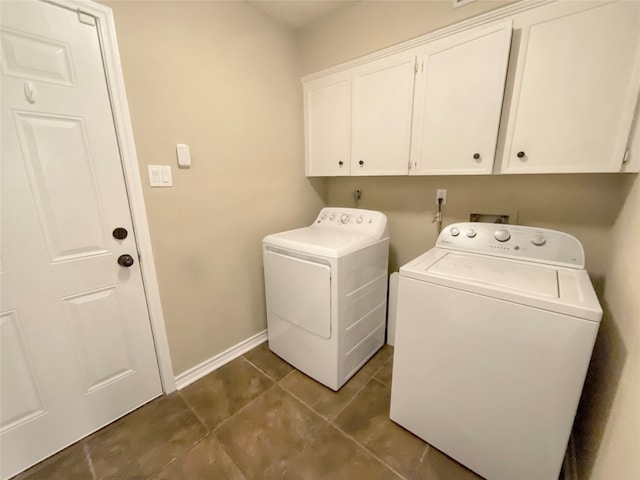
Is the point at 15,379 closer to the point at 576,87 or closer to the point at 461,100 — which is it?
the point at 461,100

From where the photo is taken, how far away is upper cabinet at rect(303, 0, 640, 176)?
1.08 m

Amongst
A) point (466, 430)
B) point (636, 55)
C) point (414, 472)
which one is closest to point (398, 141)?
point (636, 55)

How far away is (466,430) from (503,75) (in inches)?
66.4

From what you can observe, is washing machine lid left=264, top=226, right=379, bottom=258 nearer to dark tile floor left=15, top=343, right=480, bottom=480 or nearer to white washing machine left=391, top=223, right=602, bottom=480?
white washing machine left=391, top=223, right=602, bottom=480

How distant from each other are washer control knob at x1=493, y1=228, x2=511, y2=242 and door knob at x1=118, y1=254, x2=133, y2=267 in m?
1.95

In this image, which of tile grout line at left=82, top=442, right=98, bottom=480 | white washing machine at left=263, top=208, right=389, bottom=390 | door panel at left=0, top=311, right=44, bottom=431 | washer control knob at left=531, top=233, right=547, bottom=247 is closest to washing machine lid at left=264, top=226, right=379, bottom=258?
white washing machine at left=263, top=208, right=389, bottom=390

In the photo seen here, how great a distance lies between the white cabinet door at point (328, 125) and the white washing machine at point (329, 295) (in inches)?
17.5

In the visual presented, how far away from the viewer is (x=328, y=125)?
2.00m

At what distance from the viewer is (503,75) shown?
4.19ft

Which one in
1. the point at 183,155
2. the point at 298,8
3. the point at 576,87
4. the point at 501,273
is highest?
the point at 298,8

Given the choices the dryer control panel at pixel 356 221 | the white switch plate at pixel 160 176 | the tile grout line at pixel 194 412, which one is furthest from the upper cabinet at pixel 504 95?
the tile grout line at pixel 194 412

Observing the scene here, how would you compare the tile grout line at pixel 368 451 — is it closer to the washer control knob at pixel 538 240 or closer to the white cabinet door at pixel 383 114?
the washer control knob at pixel 538 240

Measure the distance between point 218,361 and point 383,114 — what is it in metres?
2.06

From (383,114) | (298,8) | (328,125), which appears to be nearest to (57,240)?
(328,125)
